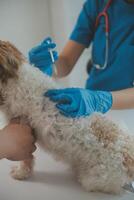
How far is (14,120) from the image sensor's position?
34.9 inches

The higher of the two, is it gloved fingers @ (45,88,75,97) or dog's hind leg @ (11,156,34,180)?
gloved fingers @ (45,88,75,97)

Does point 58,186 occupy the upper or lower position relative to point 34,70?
lower

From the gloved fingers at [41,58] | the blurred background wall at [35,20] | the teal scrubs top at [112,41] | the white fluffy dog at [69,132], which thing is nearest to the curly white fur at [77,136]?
the white fluffy dog at [69,132]

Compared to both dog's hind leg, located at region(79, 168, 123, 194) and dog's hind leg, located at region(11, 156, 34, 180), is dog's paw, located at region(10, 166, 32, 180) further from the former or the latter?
dog's hind leg, located at region(79, 168, 123, 194)

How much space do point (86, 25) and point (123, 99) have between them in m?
0.43

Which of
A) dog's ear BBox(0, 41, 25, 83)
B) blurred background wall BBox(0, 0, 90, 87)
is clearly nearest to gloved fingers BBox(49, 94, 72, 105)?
dog's ear BBox(0, 41, 25, 83)

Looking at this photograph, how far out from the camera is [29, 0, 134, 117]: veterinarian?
1103mm

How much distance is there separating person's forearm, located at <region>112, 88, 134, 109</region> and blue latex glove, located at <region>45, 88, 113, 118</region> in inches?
7.1

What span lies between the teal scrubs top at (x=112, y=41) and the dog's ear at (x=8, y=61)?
53 cm

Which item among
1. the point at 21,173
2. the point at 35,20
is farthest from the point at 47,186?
the point at 35,20

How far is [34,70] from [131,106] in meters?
0.44

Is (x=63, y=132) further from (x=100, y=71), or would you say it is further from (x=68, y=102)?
(x=100, y=71)

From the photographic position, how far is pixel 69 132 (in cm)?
81

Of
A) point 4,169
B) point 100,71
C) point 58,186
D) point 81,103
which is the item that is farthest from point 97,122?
point 100,71
